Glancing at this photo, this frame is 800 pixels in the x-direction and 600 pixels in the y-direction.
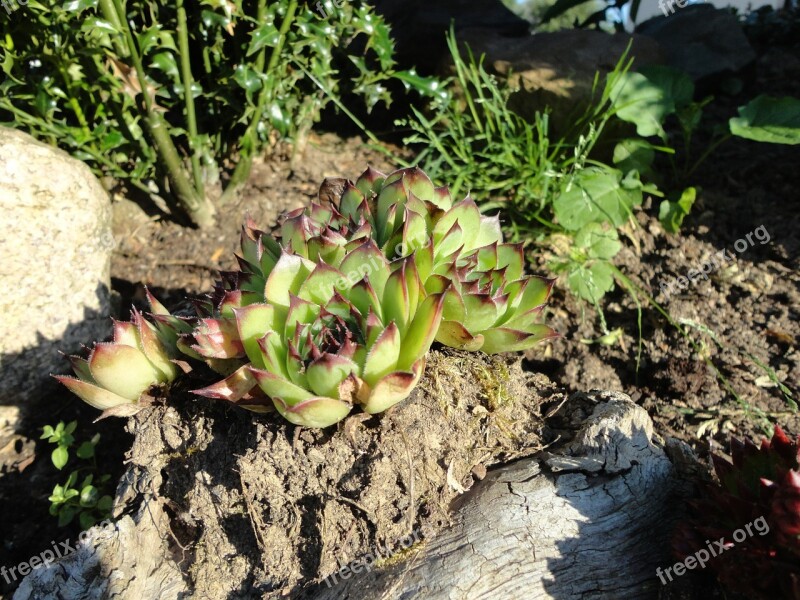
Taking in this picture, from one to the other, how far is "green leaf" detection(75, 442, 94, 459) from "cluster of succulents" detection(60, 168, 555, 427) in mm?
685

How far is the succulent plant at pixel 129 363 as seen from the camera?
182 cm

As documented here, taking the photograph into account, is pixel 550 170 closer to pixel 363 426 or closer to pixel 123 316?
pixel 363 426

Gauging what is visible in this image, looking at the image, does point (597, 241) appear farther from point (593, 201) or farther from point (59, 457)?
point (59, 457)

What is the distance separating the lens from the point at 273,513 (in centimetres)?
180

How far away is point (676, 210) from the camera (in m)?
3.08

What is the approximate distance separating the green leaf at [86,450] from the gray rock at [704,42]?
12.0 ft

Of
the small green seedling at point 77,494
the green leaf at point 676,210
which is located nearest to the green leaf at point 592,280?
the green leaf at point 676,210

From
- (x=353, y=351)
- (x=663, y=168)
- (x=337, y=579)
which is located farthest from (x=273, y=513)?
(x=663, y=168)

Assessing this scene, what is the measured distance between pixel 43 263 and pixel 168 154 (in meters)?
0.73

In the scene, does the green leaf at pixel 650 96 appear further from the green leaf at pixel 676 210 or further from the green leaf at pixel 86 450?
the green leaf at pixel 86 450

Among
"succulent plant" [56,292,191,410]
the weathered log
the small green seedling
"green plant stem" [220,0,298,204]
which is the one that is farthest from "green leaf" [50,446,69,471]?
"green plant stem" [220,0,298,204]

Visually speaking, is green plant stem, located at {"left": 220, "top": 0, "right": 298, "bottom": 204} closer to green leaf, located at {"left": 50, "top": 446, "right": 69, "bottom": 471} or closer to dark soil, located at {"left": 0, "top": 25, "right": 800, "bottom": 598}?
dark soil, located at {"left": 0, "top": 25, "right": 800, "bottom": 598}

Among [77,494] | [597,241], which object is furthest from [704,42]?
[77,494]

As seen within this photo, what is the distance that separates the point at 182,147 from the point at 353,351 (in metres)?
2.29
